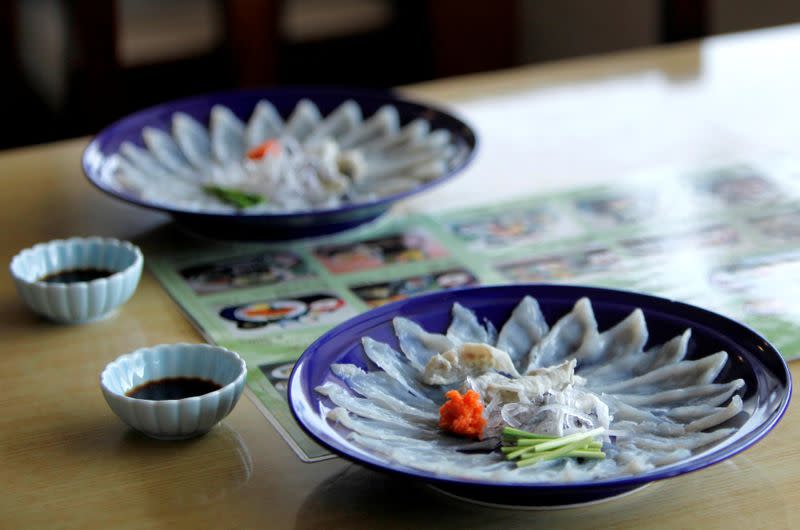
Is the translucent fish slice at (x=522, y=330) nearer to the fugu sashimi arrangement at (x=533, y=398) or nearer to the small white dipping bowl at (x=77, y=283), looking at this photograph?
the fugu sashimi arrangement at (x=533, y=398)

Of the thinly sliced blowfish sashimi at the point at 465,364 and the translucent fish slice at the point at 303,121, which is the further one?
the translucent fish slice at the point at 303,121

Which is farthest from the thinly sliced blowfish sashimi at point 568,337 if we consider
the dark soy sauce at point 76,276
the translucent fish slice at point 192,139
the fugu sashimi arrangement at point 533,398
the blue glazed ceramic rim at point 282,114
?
the translucent fish slice at point 192,139

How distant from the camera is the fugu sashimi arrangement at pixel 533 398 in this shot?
937mm

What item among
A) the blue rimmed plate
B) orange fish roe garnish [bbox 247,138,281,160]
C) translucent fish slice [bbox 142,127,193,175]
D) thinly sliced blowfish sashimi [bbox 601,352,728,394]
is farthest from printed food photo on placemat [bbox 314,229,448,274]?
thinly sliced blowfish sashimi [bbox 601,352,728,394]

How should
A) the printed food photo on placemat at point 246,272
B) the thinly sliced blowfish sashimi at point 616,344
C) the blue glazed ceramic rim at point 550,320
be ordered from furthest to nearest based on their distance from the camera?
the printed food photo on placemat at point 246,272
the thinly sliced blowfish sashimi at point 616,344
the blue glazed ceramic rim at point 550,320

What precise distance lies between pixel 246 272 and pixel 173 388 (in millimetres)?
377

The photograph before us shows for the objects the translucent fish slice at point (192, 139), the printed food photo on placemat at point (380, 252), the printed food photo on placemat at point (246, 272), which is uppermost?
the translucent fish slice at point (192, 139)

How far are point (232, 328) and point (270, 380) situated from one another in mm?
140

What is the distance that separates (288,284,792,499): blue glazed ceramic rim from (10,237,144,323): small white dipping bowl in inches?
12.8

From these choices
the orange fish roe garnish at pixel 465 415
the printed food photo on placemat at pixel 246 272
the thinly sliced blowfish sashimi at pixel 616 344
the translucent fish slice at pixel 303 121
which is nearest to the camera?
the orange fish roe garnish at pixel 465 415

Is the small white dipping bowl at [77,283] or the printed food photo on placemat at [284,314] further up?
the small white dipping bowl at [77,283]

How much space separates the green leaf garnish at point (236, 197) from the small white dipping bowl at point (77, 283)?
20 cm

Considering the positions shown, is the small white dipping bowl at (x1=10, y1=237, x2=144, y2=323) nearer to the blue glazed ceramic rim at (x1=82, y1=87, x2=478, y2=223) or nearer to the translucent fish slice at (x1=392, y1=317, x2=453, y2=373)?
the blue glazed ceramic rim at (x1=82, y1=87, x2=478, y2=223)

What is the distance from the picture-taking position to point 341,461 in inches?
40.3
